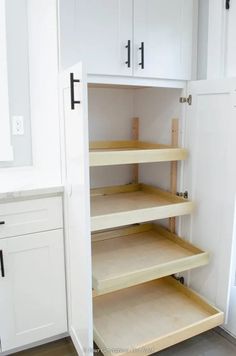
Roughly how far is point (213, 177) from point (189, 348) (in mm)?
973

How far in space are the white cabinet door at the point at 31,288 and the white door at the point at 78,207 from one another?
0.07 metres

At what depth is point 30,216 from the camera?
161 centimetres

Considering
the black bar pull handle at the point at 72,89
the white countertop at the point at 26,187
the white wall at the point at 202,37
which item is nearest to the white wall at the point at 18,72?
the white countertop at the point at 26,187

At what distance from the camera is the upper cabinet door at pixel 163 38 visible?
172 cm

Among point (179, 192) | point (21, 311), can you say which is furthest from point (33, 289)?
point (179, 192)

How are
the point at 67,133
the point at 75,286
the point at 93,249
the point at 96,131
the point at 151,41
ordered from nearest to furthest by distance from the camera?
1. the point at 67,133
2. the point at 75,286
3. the point at 151,41
4. the point at 93,249
5. the point at 96,131

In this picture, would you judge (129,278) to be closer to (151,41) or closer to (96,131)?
(96,131)

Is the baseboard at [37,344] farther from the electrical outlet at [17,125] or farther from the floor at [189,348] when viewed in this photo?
the electrical outlet at [17,125]

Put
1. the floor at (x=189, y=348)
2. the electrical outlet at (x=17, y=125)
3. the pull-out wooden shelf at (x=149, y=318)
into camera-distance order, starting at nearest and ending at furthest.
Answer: the pull-out wooden shelf at (x=149, y=318) → the floor at (x=189, y=348) → the electrical outlet at (x=17, y=125)

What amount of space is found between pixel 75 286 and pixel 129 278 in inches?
11.2

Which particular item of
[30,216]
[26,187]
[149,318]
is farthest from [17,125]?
[149,318]

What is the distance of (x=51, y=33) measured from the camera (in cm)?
158

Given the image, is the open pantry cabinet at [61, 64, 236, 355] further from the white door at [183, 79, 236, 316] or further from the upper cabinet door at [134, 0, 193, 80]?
the upper cabinet door at [134, 0, 193, 80]

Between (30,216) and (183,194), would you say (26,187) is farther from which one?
(183,194)
